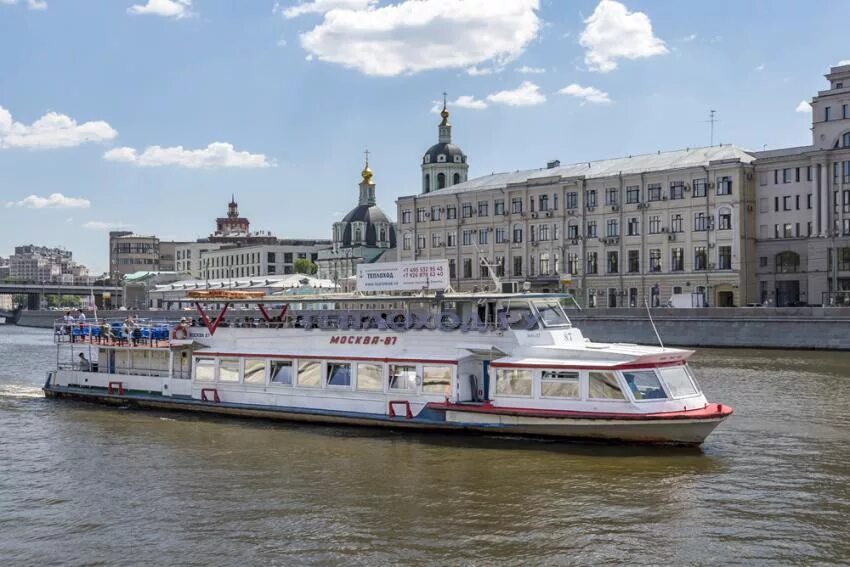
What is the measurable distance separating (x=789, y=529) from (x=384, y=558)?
8.17 metres

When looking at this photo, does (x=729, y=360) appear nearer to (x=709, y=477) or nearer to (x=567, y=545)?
(x=709, y=477)

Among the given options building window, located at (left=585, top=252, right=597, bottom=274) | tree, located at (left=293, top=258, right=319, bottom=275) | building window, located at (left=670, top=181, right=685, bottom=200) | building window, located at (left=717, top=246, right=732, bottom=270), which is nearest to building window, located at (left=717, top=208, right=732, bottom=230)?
building window, located at (left=717, top=246, right=732, bottom=270)

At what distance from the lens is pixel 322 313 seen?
32.9 m

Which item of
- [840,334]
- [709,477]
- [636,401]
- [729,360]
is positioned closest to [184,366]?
[636,401]

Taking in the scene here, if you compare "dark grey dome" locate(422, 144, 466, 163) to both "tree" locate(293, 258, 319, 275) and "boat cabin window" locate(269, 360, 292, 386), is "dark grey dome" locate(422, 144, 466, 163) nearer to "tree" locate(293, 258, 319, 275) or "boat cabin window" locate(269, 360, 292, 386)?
"tree" locate(293, 258, 319, 275)

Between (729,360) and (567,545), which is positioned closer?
(567,545)

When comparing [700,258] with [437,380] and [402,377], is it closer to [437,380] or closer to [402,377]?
[402,377]

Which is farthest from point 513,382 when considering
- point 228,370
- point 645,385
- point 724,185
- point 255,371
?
point 724,185

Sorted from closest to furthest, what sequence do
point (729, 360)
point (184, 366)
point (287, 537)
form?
1. point (287, 537)
2. point (184, 366)
3. point (729, 360)

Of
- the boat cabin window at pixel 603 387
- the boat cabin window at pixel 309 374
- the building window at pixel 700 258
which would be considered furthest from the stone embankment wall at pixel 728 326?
the boat cabin window at pixel 603 387

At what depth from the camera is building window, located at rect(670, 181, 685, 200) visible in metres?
83.4

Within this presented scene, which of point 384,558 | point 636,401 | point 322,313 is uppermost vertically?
point 322,313

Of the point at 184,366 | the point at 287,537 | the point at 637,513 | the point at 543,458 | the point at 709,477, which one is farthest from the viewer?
the point at 184,366

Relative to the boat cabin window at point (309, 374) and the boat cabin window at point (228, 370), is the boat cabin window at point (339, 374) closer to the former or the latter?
the boat cabin window at point (309, 374)
